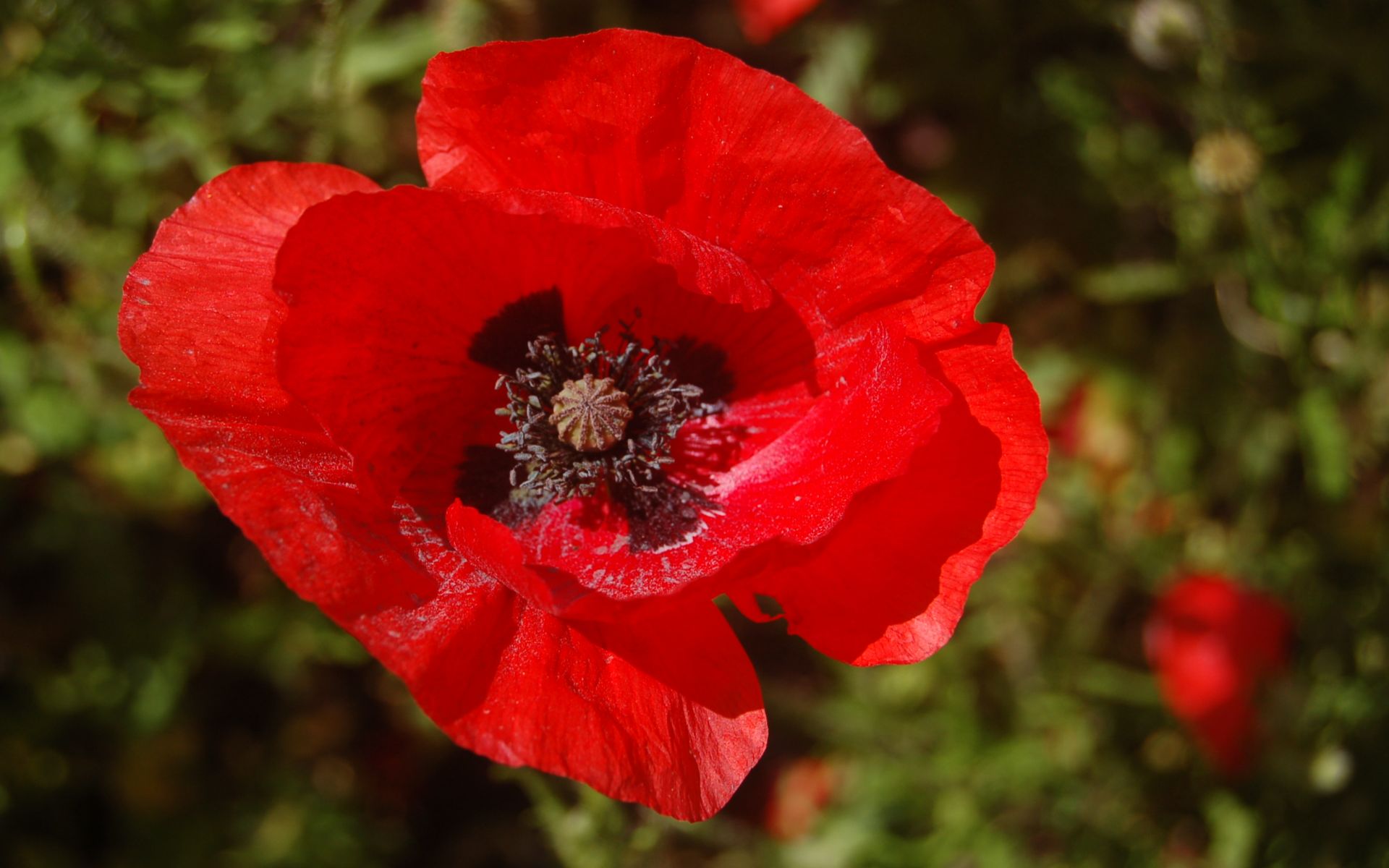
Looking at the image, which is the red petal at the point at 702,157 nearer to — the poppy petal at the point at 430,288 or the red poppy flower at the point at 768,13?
the poppy petal at the point at 430,288

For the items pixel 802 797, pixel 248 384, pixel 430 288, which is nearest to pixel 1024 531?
pixel 802 797

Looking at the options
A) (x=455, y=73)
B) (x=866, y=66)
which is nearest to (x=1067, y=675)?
(x=866, y=66)

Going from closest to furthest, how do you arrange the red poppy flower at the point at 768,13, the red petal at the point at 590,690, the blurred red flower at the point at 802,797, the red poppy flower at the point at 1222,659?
the red petal at the point at 590,690
the red poppy flower at the point at 1222,659
the red poppy flower at the point at 768,13
the blurred red flower at the point at 802,797

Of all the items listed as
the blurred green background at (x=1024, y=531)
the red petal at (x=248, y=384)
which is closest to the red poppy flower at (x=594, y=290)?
the red petal at (x=248, y=384)

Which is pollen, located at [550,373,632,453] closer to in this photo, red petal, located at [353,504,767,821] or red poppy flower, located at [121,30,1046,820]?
red poppy flower, located at [121,30,1046,820]

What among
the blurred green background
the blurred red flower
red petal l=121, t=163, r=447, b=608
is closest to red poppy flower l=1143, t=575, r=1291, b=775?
the blurred green background

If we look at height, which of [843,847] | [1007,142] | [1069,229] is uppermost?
[1007,142]

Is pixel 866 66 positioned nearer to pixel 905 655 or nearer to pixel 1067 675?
pixel 1067 675

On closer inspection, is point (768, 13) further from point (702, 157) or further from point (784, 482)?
point (784, 482)
